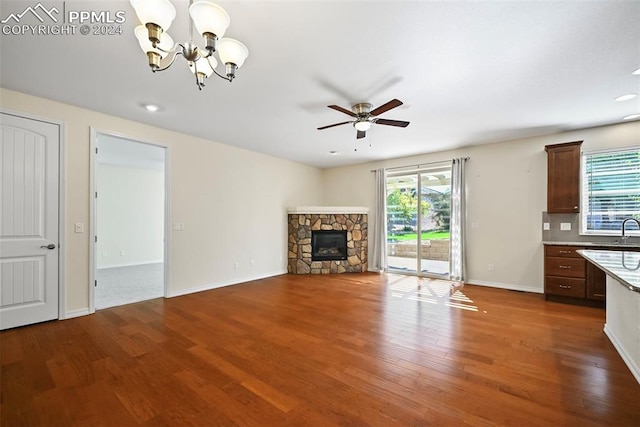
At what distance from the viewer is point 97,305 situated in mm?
3803

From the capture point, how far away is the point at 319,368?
224 cm

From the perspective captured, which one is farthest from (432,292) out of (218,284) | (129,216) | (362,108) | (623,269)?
(129,216)

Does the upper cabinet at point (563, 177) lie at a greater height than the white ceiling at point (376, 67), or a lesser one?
lesser

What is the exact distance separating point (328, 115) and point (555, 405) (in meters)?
3.49

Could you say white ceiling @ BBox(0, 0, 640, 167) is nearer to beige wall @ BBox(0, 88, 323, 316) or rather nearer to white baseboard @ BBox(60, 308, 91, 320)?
beige wall @ BBox(0, 88, 323, 316)

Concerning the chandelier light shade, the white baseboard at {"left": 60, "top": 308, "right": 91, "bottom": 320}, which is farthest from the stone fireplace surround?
the white baseboard at {"left": 60, "top": 308, "right": 91, "bottom": 320}

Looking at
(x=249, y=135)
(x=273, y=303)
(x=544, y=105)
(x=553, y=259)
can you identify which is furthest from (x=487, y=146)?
(x=273, y=303)

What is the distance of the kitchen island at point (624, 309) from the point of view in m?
1.99

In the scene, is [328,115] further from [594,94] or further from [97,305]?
[97,305]

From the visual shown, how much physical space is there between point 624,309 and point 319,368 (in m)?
2.73

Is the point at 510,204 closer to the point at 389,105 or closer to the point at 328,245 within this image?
the point at 389,105

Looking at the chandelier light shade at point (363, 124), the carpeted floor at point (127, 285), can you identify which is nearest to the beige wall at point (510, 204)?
the chandelier light shade at point (363, 124)

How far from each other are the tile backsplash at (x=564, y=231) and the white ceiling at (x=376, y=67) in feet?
4.57

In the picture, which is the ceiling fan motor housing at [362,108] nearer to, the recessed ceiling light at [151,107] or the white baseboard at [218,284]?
the recessed ceiling light at [151,107]
